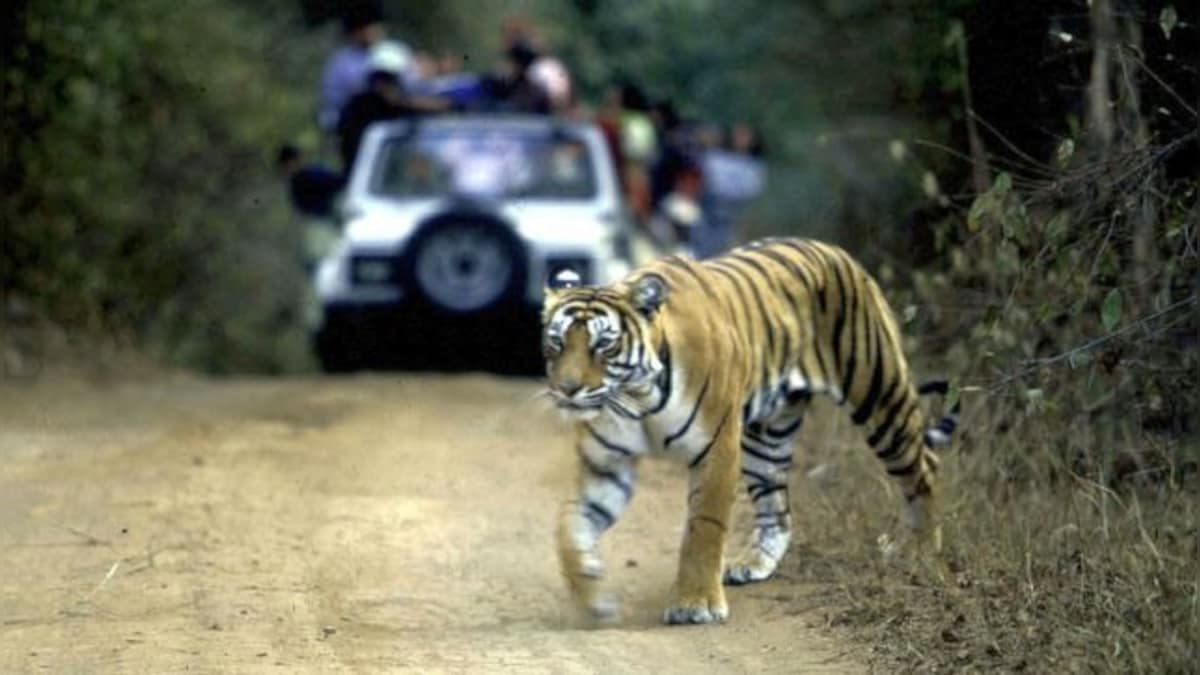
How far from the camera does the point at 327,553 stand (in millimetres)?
8547

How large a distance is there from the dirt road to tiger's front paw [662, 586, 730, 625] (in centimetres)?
5

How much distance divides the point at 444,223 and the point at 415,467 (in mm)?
3871

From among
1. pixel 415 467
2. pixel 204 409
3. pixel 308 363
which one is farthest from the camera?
pixel 308 363

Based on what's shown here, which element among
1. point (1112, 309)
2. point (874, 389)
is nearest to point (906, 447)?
point (874, 389)

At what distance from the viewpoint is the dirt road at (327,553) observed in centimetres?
699

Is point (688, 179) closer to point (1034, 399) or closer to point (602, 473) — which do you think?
point (602, 473)

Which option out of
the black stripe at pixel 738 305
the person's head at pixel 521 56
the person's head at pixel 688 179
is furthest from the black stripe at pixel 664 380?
the person's head at pixel 688 179

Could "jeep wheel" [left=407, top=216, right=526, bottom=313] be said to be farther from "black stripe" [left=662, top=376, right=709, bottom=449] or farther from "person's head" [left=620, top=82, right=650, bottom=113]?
"person's head" [left=620, top=82, right=650, bottom=113]

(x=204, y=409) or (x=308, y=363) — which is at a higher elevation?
(x=204, y=409)

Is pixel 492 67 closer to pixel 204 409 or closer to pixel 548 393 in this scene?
pixel 204 409

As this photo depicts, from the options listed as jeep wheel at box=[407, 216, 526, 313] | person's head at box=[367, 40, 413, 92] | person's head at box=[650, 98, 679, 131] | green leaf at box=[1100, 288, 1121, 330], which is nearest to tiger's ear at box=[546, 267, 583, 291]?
green leaf at box=[1100, 288, 1121, 330]

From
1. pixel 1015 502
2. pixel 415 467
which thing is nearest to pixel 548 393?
pixel 1015 502

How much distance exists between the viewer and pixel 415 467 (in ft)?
35.1

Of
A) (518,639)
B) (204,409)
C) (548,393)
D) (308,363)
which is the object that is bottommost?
(308,363)
